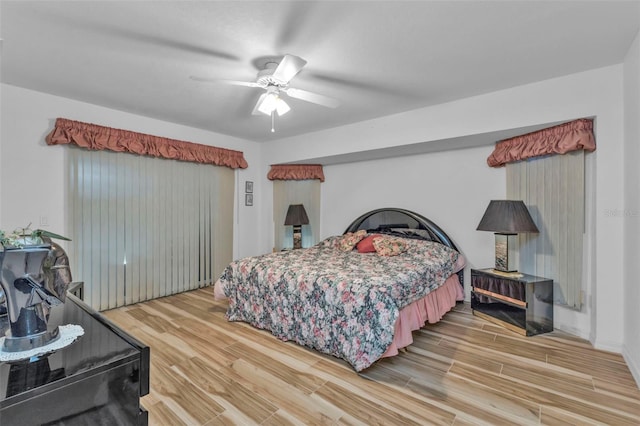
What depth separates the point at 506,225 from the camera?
2934mm

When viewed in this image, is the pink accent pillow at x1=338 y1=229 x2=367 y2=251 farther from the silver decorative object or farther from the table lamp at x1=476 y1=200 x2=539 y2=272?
the silver decorative object

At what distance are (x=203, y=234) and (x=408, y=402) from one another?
363 cm

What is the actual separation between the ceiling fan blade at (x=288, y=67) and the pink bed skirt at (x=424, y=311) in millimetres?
2084

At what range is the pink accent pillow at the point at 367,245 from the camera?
12.8ft

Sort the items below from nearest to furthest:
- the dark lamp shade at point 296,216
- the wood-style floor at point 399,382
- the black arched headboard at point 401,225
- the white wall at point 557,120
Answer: the wood-style floor at point 399,382, the white wall at point 557,120, the black arched headboard at point 401,225, the dark lamp shade at point 296,216

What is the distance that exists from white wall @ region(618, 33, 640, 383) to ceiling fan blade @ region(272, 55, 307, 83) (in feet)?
7.86

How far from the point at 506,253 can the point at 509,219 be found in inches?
17.1

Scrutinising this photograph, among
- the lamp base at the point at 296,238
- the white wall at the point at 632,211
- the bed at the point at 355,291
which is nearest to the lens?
the white wall at the point at 632,211

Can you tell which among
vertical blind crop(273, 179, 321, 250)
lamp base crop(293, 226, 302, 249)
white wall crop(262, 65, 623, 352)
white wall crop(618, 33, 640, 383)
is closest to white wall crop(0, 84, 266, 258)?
vertical blind crop(273, 179, 321, 250)

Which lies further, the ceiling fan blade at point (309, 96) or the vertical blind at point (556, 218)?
the vertical blind at point (556, 218)

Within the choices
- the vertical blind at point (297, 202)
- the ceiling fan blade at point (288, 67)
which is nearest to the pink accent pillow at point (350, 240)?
the vertical blind at point (297, 202)

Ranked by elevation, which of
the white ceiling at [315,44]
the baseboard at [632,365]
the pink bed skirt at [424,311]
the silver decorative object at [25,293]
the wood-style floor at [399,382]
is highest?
the white ceiling at [315,44]

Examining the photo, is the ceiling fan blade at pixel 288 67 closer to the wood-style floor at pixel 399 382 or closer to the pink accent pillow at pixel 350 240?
the wood-style floor at pixel 399 382

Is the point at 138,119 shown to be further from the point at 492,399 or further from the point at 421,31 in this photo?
the point at 492,399
